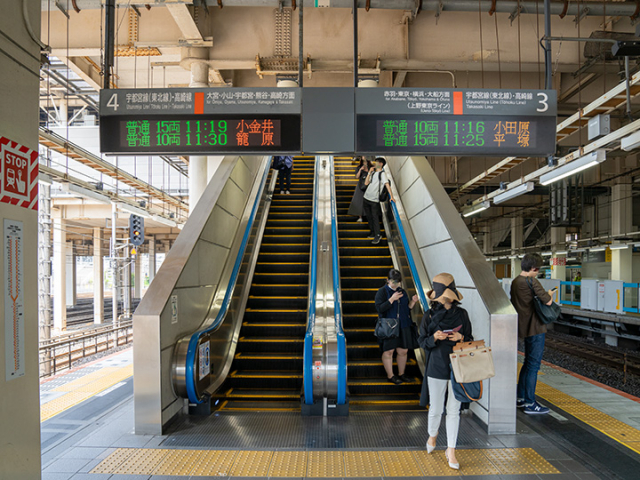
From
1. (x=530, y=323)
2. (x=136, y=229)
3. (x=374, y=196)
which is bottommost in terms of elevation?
(x=530, y=323)

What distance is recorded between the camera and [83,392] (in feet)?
19.2

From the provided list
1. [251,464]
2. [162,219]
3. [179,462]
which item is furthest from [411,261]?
[162,219]

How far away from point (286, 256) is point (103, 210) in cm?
1948

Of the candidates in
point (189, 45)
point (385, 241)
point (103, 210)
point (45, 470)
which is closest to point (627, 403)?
point (385, 241)

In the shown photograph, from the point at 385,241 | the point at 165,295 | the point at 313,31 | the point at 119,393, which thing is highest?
the point at 313,31

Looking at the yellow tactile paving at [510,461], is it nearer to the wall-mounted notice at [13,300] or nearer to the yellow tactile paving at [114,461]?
the yellow tactile paving at [114,461]

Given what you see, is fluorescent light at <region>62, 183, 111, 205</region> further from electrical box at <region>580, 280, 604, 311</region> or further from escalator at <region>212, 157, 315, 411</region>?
electrical box at <region>580, 280, 604, 311</region>

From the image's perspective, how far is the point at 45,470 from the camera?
3.63 m

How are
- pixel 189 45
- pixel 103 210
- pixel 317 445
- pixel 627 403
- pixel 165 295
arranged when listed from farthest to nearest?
pixel 103 210 < pixel 189 45 < pixel 627 403 < pixel 165 295 < pixel 317 445

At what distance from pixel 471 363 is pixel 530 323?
1656 millimetres

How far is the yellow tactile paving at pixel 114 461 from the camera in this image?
144 inches

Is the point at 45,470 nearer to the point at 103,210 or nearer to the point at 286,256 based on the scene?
the point at 286,256

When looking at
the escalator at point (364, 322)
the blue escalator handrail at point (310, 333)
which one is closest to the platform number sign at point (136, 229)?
the escalator at point (364, 322)

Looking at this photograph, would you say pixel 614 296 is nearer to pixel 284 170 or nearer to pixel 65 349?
pixel 284 170
